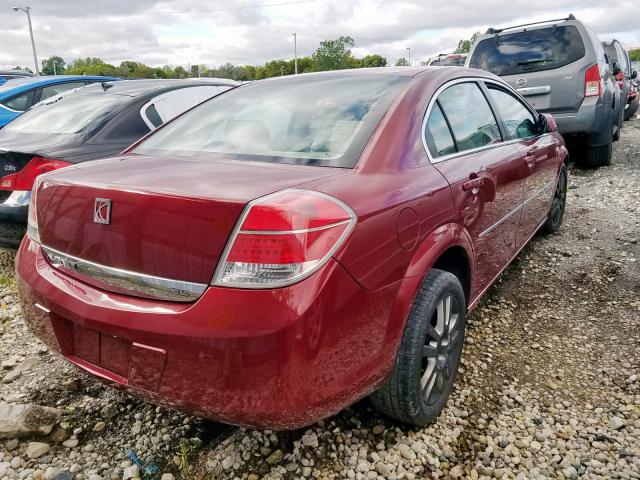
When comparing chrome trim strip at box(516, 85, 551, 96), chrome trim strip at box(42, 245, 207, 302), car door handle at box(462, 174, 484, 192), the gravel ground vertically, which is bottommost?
the gravel ground

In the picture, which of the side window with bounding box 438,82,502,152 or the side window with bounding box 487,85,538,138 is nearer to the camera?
the side window with bounding box 438,82,502,152

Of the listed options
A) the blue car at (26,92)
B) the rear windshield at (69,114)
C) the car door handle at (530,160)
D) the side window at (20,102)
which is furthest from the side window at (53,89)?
the car door handle at (530,160)

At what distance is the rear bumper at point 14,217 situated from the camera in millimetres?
3355

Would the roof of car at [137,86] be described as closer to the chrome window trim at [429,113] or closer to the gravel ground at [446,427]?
the gravel ground at [446,427]

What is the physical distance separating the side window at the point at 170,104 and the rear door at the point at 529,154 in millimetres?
2272

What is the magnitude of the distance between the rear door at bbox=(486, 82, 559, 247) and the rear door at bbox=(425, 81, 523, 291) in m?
0.16

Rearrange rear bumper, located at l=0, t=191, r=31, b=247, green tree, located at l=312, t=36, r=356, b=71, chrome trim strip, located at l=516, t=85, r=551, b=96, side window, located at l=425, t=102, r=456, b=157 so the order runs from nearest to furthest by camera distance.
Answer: side window, located at l=425, t=102, r=456, b=157, rear bumper, located at l=0, t=191, r=31, b=247, chrome trim strip, located at l=516, t=85, r=551, b=96, green tree, located at l=312, t=36, r=356, b=71

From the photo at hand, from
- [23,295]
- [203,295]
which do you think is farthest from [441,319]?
[23,295]

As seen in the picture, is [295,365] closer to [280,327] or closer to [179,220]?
[280,327]

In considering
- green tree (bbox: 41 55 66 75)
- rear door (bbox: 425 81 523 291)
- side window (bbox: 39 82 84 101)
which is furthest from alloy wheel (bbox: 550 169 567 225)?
green tree (bbox: 41 55 66 75)

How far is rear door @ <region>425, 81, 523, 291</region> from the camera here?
226 centimetres

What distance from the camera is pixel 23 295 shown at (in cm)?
200

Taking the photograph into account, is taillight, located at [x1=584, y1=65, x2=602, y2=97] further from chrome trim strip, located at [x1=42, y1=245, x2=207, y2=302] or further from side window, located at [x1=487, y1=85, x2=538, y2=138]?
chrome trim strip, located at [x1=42, y1=245, x2=207, y2=302]

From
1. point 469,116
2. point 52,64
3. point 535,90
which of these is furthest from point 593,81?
point 52,64
